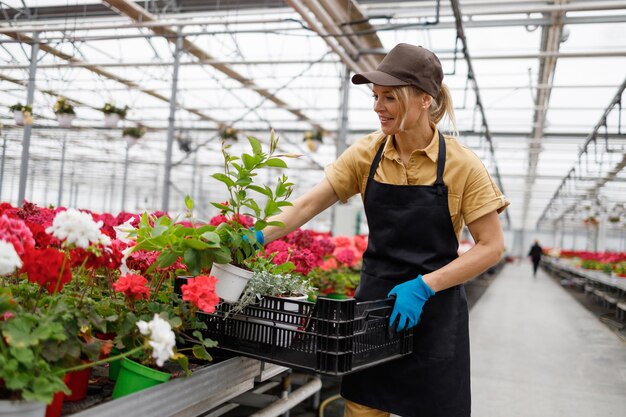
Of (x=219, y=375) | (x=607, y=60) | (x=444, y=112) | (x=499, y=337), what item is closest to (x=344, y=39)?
(x=499, y=337)

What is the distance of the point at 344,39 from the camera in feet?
22.7

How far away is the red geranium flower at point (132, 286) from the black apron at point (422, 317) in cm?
64

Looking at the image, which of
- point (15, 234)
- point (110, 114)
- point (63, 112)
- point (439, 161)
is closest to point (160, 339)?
point (15, 234)

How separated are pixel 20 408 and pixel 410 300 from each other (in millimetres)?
888

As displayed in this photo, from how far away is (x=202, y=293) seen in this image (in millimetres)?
1335

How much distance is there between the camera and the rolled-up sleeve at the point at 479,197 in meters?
1.54

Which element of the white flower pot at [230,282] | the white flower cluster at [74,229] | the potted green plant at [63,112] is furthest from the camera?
the potted green plant at [63,112]

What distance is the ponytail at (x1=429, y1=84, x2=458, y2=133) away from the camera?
167cm

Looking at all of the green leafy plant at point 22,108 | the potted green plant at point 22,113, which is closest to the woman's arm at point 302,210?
the potted green plant at point 22,113

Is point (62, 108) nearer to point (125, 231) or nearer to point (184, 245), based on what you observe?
point (125, 231)

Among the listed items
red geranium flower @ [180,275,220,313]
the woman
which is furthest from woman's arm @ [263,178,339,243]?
red geranium flower @ [180,275,220,313]

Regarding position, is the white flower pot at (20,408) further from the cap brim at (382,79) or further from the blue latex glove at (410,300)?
the cap brim at (382,79)

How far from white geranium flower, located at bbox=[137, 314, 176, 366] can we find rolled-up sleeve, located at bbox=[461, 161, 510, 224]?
0.83 metres

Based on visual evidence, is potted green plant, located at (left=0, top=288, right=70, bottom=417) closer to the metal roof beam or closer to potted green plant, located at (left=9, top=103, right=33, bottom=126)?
the metal roof beam
